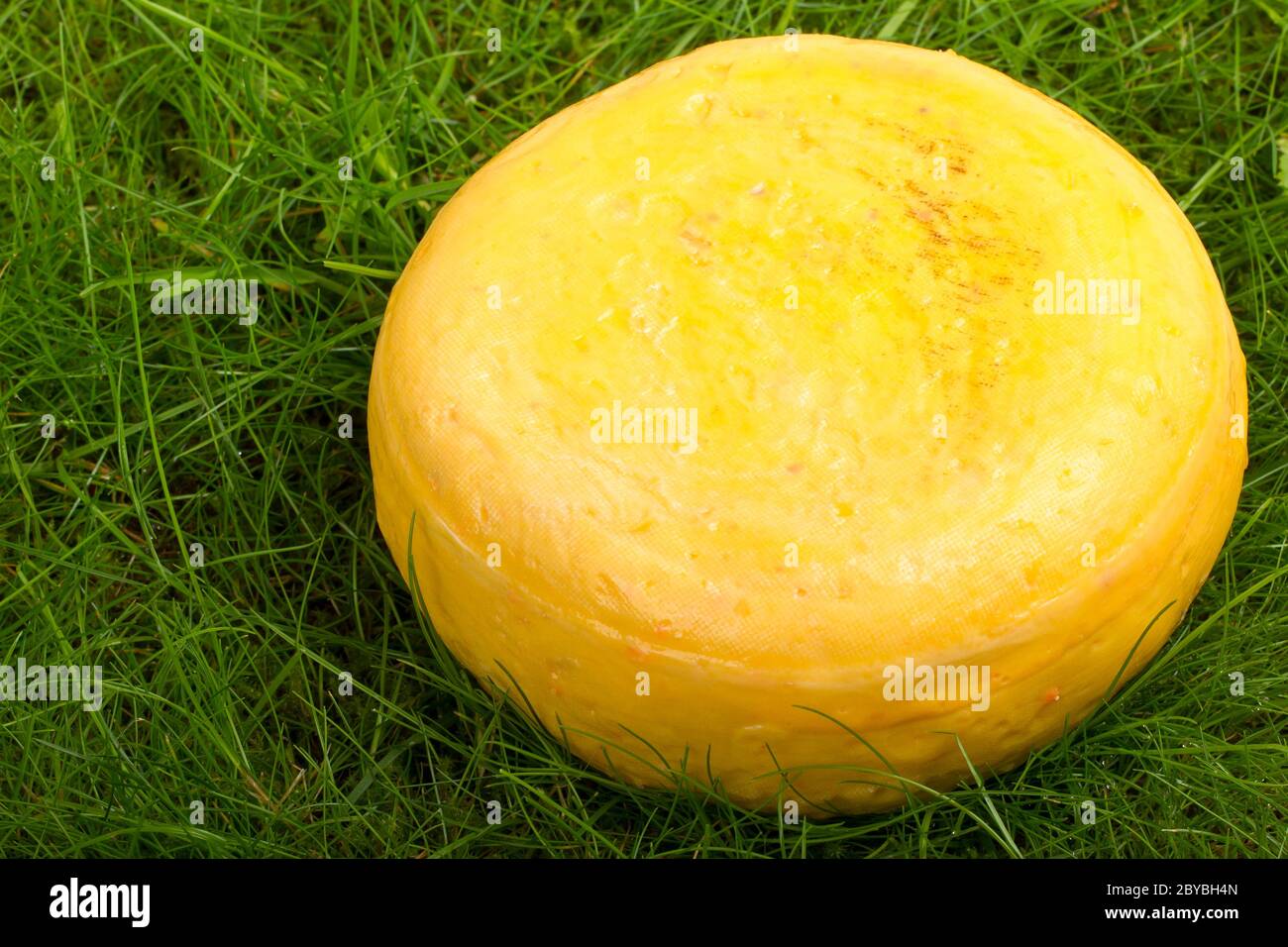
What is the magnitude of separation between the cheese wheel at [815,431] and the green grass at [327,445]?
20 cm

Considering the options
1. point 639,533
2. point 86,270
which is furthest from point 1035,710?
point 86,270

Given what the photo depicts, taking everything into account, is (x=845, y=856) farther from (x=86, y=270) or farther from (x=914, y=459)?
(x=86, y=270)

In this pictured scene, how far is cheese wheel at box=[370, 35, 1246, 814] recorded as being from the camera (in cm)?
203

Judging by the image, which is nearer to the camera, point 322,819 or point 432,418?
point 432,418

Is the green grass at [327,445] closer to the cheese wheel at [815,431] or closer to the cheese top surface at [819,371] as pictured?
the cheese wheel at [815,431]

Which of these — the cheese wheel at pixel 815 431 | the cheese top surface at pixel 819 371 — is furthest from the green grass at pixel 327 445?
the cheese top surface at pixel 819 371

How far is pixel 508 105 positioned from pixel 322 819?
166 cm

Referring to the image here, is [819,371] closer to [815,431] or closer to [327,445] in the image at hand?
[815,431]

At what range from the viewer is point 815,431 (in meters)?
2.09

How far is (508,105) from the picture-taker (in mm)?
3234

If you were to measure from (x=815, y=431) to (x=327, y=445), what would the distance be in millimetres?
1158

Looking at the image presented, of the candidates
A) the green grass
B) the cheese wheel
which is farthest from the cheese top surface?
the green grass

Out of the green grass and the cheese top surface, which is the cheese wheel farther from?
the green grass

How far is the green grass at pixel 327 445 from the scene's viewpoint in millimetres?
2373
